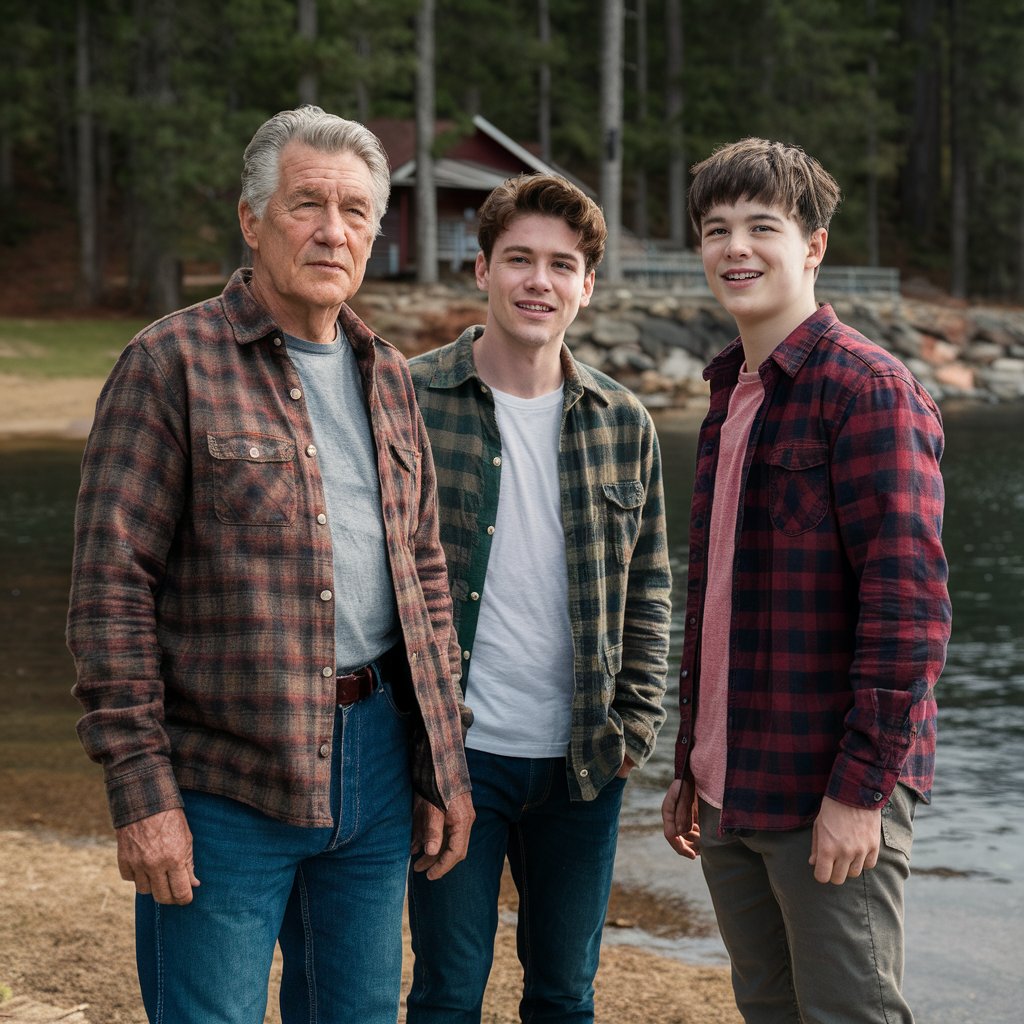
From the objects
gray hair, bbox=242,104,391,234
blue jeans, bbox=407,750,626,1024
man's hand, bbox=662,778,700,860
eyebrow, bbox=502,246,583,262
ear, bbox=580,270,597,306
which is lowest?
blue jeans, bbox=407,750,626,1024

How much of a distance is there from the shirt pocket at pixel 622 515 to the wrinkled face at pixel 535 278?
390 millimetres

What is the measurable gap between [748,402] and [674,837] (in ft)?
3.13

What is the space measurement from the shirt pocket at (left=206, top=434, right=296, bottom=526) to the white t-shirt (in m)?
0.81

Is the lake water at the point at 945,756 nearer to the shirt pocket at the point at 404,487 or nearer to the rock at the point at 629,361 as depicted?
the shirt pocket at the point at 404,487

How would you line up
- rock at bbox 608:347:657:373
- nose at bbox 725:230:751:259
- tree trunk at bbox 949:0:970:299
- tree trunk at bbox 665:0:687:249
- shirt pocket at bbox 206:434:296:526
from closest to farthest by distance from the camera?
shirt pocket at bbox 206:434:296:526 < nose at bbox 725:230:751:259 < rock at bbox 608:347:657:373 < tree trunk at bbox 665:0:687:249 < tree trunk at bbox 949:0:970:299

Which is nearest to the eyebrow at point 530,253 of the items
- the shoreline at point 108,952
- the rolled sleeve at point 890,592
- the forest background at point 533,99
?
the rolled sleeve at point 890,592

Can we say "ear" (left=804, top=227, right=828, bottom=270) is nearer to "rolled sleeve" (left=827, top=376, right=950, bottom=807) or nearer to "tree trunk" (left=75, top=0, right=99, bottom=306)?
"rolled sleeve" (left=827, top=376, right=950, bottom=807)

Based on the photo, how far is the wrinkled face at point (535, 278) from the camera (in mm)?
3117

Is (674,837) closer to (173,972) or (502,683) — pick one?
(502,683)

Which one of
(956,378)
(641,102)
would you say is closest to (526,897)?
(956,378)

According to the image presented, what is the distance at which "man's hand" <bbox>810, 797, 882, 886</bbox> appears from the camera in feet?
7.93

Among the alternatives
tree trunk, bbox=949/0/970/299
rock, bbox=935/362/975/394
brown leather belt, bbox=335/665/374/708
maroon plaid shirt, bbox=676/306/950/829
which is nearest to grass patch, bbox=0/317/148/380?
rock, bbox=935/362/975/394

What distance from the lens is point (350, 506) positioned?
2.52 m

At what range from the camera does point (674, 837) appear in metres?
2.96
